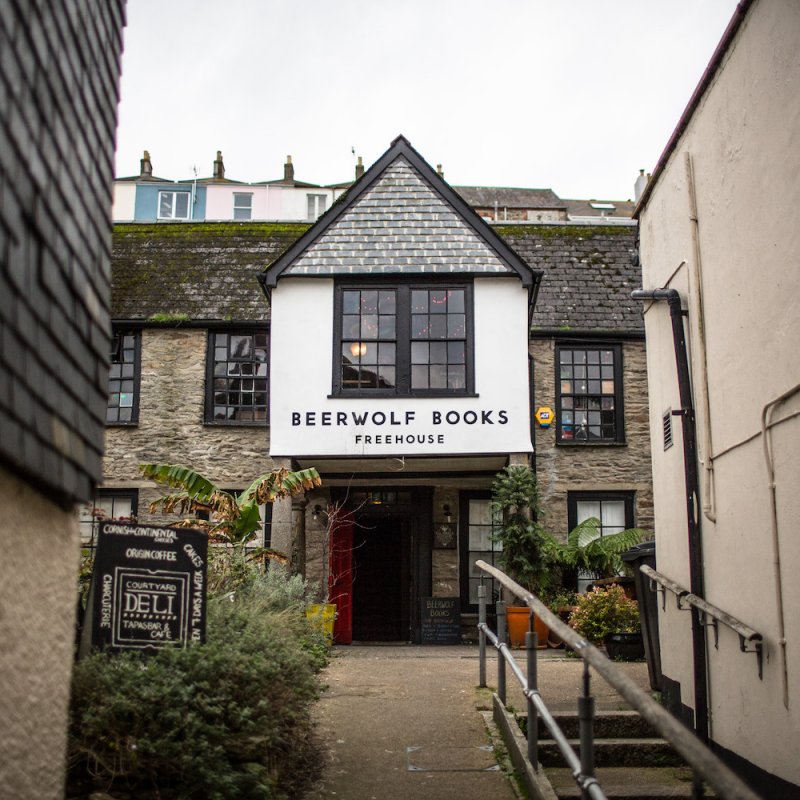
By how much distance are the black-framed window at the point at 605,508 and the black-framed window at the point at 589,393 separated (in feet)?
3.33

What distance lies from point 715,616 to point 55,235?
206 inches

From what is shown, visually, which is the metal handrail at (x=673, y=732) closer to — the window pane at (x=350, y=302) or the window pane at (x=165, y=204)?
the window pane at (x=350, y=302)

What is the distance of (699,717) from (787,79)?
→ 4.80 meters

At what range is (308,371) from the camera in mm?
15375

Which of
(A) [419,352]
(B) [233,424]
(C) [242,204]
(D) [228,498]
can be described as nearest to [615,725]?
(D) [228,498]

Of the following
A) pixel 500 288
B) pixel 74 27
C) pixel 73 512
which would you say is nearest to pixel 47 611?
pixel 73 512

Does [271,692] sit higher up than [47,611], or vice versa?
[47,611]

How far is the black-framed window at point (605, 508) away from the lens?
58.3 feet

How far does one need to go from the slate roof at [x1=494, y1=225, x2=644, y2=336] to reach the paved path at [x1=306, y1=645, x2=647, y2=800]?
778 centimetres

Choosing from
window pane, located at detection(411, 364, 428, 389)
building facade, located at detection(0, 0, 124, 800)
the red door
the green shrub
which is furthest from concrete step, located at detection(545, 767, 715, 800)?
the red door

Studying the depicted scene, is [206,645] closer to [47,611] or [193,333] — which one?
[47,611]

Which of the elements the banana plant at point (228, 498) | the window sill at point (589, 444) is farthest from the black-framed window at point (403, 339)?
the window sill at point (589, 444)

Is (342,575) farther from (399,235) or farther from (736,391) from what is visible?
(736,391)

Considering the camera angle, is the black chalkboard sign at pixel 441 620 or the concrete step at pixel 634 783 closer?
the concrete step at pixel 634 783
